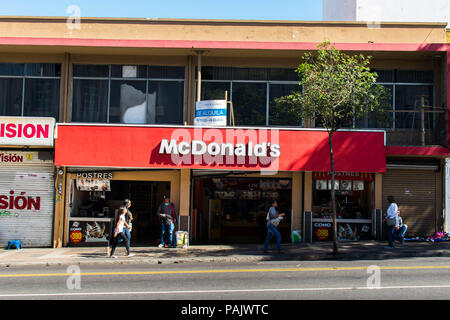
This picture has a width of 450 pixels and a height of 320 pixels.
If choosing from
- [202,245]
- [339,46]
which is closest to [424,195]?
[339,46]

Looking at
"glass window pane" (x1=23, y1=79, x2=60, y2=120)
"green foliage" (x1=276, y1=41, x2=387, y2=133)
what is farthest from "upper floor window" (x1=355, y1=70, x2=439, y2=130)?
"glass window pane" (x1=23, y1=79, x2=60, y2=120)

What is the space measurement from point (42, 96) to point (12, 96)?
1.22 metres

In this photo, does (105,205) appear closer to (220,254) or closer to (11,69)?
(220,254)

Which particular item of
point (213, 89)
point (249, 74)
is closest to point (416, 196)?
point (249, 74)

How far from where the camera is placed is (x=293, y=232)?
16.3 metres

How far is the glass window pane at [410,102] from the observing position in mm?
16812

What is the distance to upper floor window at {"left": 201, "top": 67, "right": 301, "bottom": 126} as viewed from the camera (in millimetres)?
17062

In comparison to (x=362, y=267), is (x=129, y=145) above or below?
above

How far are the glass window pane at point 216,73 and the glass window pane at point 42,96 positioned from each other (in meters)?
5.67

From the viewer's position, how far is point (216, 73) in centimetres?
1727

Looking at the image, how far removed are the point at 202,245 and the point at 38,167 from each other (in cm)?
665

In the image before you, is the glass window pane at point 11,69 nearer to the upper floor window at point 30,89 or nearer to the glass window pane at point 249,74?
the upper floor window at point 30,89

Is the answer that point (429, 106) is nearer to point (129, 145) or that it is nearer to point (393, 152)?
point (393, 152)

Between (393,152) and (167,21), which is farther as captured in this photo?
(167,21)
